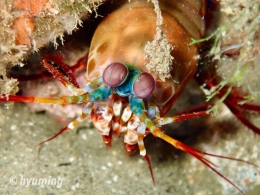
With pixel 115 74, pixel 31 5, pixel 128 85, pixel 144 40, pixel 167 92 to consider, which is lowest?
pixel 167 92

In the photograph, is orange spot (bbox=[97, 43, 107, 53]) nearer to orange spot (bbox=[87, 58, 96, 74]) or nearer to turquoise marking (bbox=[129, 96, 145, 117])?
orange spot (bbox=[87, 58, 96, 74])

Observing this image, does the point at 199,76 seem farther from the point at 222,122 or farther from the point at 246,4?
the point at 246,4

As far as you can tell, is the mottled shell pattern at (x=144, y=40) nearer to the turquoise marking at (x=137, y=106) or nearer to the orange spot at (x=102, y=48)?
the orange spot at (x=102, y=48)

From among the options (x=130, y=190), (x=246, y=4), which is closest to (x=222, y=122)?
(x=130, y=190)

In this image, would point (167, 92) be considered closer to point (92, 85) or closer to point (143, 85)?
point (143, 85)

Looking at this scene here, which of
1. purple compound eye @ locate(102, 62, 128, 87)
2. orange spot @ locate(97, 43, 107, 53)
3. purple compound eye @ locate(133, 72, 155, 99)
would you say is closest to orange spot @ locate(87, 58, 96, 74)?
orange spot @ locate(97, 43, 107, 53)

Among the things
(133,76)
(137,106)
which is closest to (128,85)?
(133,76)

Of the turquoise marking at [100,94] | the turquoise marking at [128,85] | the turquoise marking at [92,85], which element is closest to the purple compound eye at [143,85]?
the turquoise marking at [128,85]
